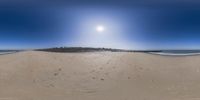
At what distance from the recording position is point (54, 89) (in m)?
11.4

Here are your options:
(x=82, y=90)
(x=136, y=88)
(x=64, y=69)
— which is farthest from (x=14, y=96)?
(x=136, y=88)

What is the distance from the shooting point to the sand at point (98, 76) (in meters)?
10.8

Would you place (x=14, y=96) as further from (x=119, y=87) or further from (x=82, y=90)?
(x=119, y=87)

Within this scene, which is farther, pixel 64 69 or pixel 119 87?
pixel 64 69

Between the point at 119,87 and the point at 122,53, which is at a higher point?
the point at 122,53

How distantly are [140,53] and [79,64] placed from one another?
10.8 ft

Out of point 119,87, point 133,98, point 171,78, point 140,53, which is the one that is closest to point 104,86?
point 119,87

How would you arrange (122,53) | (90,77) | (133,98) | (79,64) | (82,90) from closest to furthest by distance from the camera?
(133,98) → (82,90) → (90,77) → (79,64) → (122,53)

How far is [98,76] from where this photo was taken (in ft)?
41.8

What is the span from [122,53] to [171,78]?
2981mm

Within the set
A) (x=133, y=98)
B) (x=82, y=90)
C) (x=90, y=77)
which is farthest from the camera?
(x=90, y=77)

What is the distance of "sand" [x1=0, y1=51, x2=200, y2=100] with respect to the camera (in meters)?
10.8

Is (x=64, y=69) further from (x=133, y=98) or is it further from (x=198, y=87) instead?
(x=198, y=87)

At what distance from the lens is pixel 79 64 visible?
13859 mm
